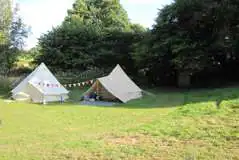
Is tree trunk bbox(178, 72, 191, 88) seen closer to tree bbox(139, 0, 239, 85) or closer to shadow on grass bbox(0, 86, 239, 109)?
tree bbox(139, 0, 239, 85)

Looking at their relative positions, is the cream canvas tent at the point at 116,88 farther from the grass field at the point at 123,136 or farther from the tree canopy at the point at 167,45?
the grass field at the point at 123,136

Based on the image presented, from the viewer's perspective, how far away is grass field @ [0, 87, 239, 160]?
4840 millimetres

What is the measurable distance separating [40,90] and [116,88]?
3274 mm

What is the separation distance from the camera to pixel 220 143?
17.4 feet

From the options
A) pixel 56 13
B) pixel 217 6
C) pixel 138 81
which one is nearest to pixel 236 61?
pixel 217 6

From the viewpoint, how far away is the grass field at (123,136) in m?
4.84

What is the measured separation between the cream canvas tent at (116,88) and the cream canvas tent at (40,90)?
1.35m

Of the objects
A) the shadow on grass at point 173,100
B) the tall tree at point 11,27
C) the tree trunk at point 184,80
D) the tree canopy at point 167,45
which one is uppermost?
the tall tree at point 11,27

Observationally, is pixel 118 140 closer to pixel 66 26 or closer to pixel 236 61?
pixel 236 61

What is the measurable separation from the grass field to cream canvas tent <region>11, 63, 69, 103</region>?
13.6 ft

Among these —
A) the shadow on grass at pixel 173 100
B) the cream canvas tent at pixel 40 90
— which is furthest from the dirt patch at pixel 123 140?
the cream canvas tent at pixel 40 90

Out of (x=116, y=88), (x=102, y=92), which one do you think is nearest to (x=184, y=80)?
(x=116, y=88)

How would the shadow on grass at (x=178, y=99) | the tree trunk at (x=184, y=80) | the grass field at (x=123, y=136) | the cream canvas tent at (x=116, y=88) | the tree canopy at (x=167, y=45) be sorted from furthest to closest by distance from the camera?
the tree trunk at (x=184, y=80)
the tree canopy at (x=167, y=45)
the cream canvas tent at (x=116, y=88)
the shadow on grass at (x=178, y=99)
the grass field at (x=123, y=136)

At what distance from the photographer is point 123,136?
Answer: 19.7 feet
